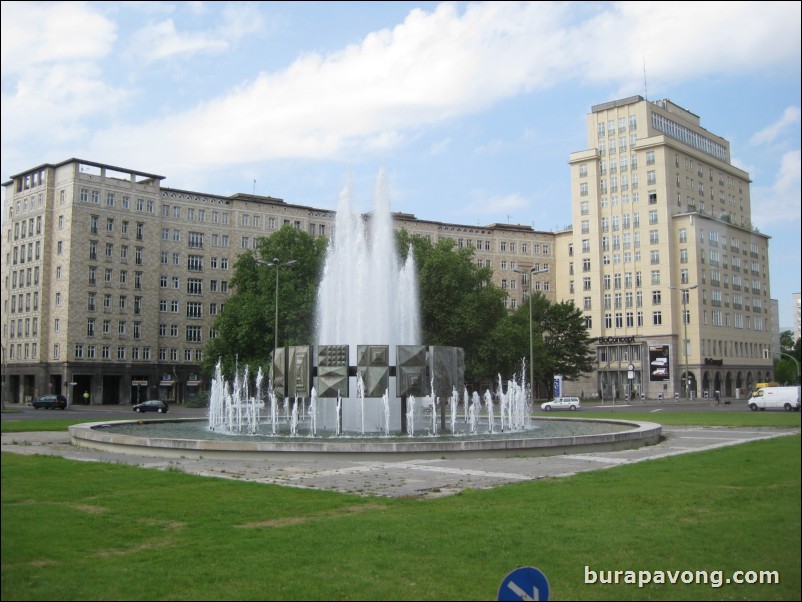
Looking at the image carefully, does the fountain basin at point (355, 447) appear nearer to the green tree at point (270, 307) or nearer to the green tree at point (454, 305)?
the green tree at point (270, 307)

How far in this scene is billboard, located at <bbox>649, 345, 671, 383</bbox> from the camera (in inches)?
3059

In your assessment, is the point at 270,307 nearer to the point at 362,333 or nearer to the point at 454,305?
the point at 454,305

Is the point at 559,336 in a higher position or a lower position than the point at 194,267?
lower

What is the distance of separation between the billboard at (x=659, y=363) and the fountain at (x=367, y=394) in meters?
45.1

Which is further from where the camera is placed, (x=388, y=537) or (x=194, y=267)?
(x=194, y=267)

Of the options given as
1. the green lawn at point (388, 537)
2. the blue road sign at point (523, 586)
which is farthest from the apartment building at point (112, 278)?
the blue road sign at point (523, 586)

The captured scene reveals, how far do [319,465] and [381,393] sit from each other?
7183 millimetres

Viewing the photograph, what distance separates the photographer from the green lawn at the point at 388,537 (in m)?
5.63

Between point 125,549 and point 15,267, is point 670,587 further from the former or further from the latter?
point 15,267

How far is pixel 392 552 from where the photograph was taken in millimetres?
8734

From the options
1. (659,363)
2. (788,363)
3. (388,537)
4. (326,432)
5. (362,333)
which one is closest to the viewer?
(388,537)

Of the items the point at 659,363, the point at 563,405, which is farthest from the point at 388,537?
the point at 659,363

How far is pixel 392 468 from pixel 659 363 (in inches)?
2549

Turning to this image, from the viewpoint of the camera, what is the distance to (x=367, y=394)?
26.7 m
